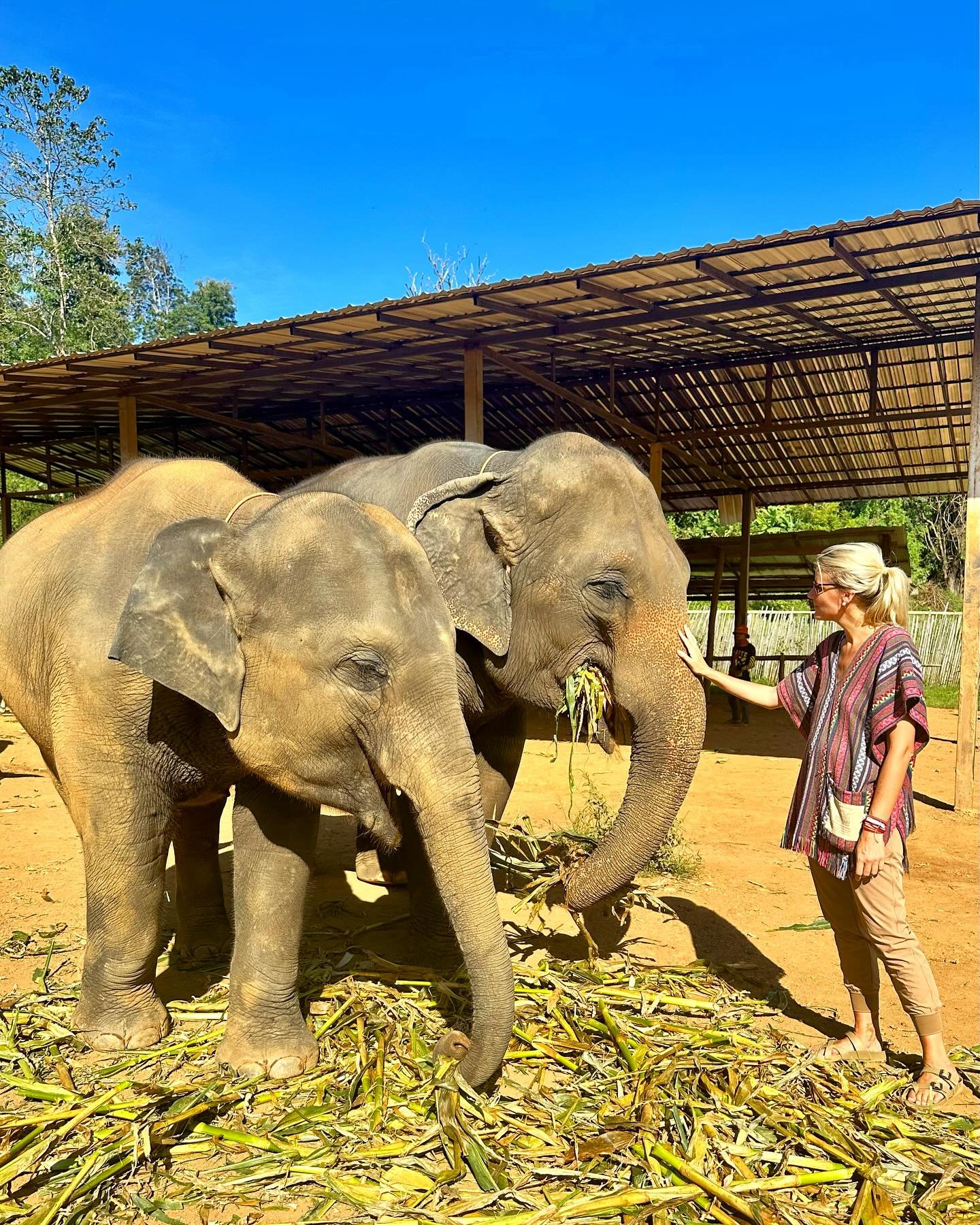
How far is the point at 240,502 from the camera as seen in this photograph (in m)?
3.04

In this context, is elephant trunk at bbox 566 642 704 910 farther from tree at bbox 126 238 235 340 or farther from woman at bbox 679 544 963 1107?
tree at bbox 126 238 235 340

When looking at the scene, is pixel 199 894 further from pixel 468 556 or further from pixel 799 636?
pixel 799 636

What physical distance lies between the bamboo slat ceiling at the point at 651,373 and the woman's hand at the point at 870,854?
4.20 metres

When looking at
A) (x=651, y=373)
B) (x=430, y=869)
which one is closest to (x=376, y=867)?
(x=430, y=869)

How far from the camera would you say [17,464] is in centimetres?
1712

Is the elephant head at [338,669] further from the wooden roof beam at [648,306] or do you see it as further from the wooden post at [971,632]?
the wooden post at [971,632]

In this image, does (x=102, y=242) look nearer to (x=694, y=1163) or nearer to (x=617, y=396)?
(x=617, y=396)

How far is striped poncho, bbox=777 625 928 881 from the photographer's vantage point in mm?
3004

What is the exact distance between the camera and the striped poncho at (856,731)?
3004mm

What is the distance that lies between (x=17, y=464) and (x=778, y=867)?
16087 millimetres

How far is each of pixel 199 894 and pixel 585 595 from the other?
2222 millimetres

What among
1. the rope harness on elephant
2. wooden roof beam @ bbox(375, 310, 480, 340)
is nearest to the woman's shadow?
the rope harness on elephant

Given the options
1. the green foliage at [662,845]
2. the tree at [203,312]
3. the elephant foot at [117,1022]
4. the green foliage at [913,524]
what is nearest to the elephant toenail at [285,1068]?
the elephant foot at [117,1022]

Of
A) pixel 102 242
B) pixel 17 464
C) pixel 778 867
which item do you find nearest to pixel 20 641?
pixel 778 867
